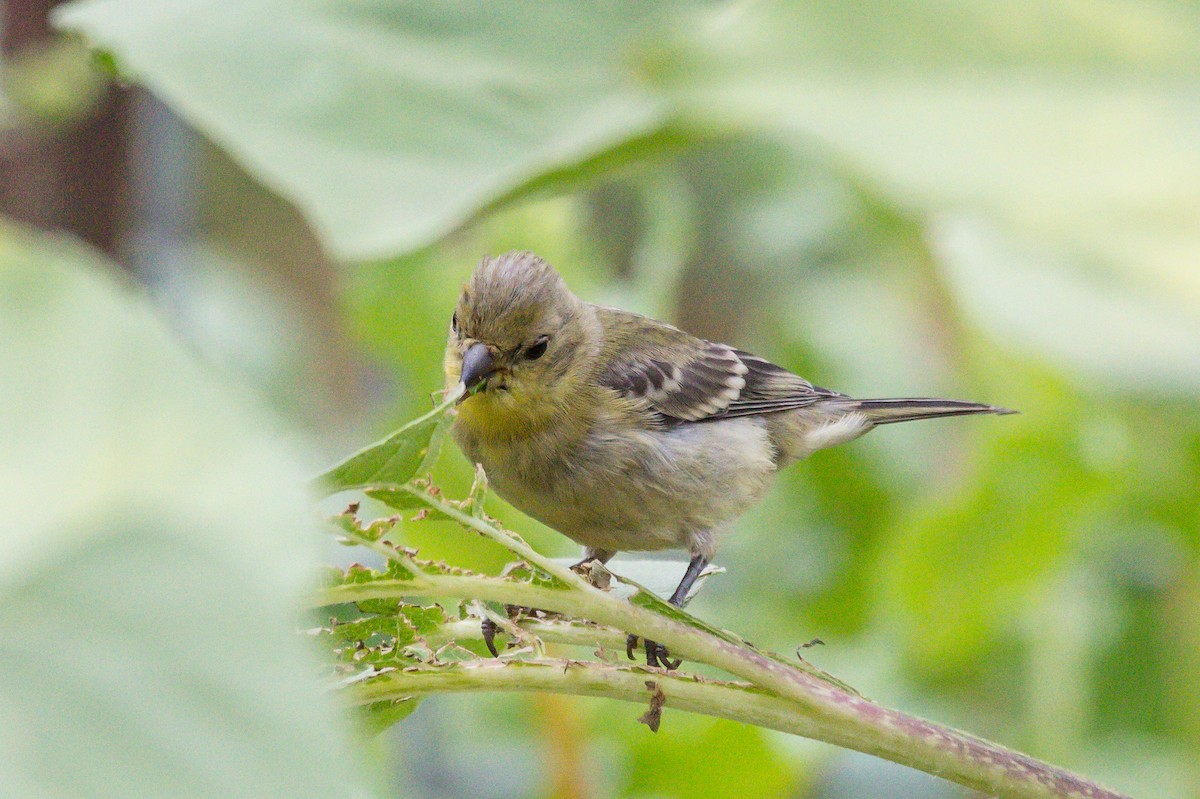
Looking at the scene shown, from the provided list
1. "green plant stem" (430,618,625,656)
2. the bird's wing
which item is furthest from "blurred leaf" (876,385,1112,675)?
"green plant stem" (430,618,625,656)

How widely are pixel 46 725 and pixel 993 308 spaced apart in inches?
25.3

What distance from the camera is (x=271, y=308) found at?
3.75 m

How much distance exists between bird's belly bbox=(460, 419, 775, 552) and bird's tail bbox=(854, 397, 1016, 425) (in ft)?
0.70

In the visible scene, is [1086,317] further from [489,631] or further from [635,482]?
[635,482]

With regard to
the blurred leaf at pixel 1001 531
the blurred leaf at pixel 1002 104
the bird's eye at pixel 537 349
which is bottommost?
the blurred leaf at pixel 1001 531

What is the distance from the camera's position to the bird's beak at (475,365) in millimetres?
1846

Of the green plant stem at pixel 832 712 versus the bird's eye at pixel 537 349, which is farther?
the bird's eye at pixel 537 349

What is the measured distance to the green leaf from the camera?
103 centimetres

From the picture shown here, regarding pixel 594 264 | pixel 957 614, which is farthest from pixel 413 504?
pixel 594 264

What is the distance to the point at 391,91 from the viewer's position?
125cm

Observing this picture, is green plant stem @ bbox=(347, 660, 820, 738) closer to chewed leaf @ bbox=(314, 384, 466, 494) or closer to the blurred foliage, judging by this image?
chewed leaf @ bbox=(314, 384, 466, 494)

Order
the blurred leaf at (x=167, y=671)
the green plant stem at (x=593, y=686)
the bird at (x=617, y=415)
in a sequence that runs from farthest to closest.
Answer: the bird at (x=617, y=415), the green plant stem at (x=593, y=686), the blurred leaf at (x=167, y=671)

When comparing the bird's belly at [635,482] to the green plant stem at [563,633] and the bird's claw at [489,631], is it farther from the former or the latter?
the green plant stem at [563,633]

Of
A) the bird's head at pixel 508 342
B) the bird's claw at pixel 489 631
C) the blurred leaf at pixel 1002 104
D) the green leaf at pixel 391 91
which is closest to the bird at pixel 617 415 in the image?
the bird's head at pixel 508 342
